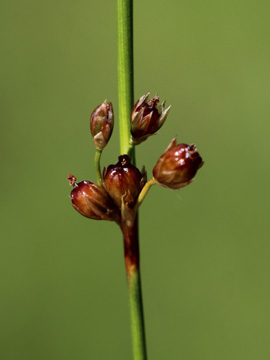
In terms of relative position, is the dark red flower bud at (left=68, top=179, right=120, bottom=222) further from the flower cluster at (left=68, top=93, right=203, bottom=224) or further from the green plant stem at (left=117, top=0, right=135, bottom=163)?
the green plant stem at (left=117, top=0, right=135, bottom=163)

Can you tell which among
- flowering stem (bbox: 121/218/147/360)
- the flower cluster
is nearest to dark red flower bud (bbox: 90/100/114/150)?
the flower cluster

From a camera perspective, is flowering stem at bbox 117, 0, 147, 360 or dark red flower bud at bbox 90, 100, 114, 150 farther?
dark red flower bud at bbox 90, 100, 114, 150

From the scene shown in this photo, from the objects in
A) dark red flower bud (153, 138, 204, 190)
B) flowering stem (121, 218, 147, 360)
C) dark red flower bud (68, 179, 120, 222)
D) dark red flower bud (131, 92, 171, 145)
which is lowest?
flowering stem (121, 218, 147, 360)

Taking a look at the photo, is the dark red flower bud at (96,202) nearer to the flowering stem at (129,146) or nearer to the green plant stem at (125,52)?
the flowering stem at (129,146)

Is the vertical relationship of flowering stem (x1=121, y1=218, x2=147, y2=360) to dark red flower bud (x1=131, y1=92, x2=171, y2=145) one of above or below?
below

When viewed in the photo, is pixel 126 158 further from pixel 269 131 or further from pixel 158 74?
pixel 158 74

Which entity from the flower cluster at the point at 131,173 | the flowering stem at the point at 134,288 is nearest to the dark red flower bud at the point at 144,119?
the flower cluster at the point at 131,173

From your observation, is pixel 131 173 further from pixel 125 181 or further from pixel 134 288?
pixel 134 288

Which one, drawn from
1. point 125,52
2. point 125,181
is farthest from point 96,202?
point 125,52
